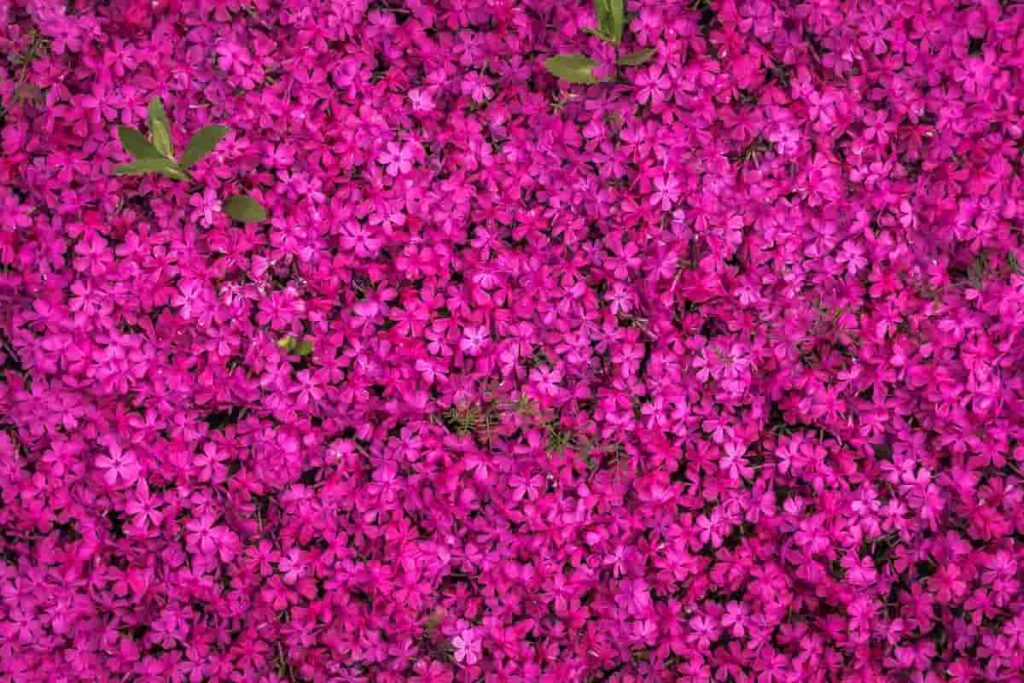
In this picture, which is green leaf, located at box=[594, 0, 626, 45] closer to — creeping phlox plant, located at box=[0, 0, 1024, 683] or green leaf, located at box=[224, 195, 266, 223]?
creeping phlox plant, located at box=[0, 0, 1024, 683]

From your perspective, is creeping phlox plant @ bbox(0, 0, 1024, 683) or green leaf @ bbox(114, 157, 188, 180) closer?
green leaf @ bbox(114, 157, 188, 180)

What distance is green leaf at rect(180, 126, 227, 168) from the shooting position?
8.36 ft

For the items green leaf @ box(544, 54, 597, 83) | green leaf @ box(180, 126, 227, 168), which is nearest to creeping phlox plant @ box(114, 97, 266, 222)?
green leaf @ box(180, 126, 227, 168)

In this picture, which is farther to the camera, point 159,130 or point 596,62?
point 596,62

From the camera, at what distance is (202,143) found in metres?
2.56

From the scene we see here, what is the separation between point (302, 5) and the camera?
106 inches

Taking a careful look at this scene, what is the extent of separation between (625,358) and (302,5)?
1421 millimetres

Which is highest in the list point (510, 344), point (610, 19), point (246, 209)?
point (610, 19)

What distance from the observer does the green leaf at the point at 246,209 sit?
8.58 ft

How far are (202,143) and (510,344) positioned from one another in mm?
1047

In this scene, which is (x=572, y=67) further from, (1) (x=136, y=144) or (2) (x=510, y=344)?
(1) (x=136, y=144)

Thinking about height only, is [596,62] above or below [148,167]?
above

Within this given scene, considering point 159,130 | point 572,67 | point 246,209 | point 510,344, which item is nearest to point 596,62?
point 572,67

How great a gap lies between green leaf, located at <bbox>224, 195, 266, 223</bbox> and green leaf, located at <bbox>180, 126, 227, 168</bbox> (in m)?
0.15
